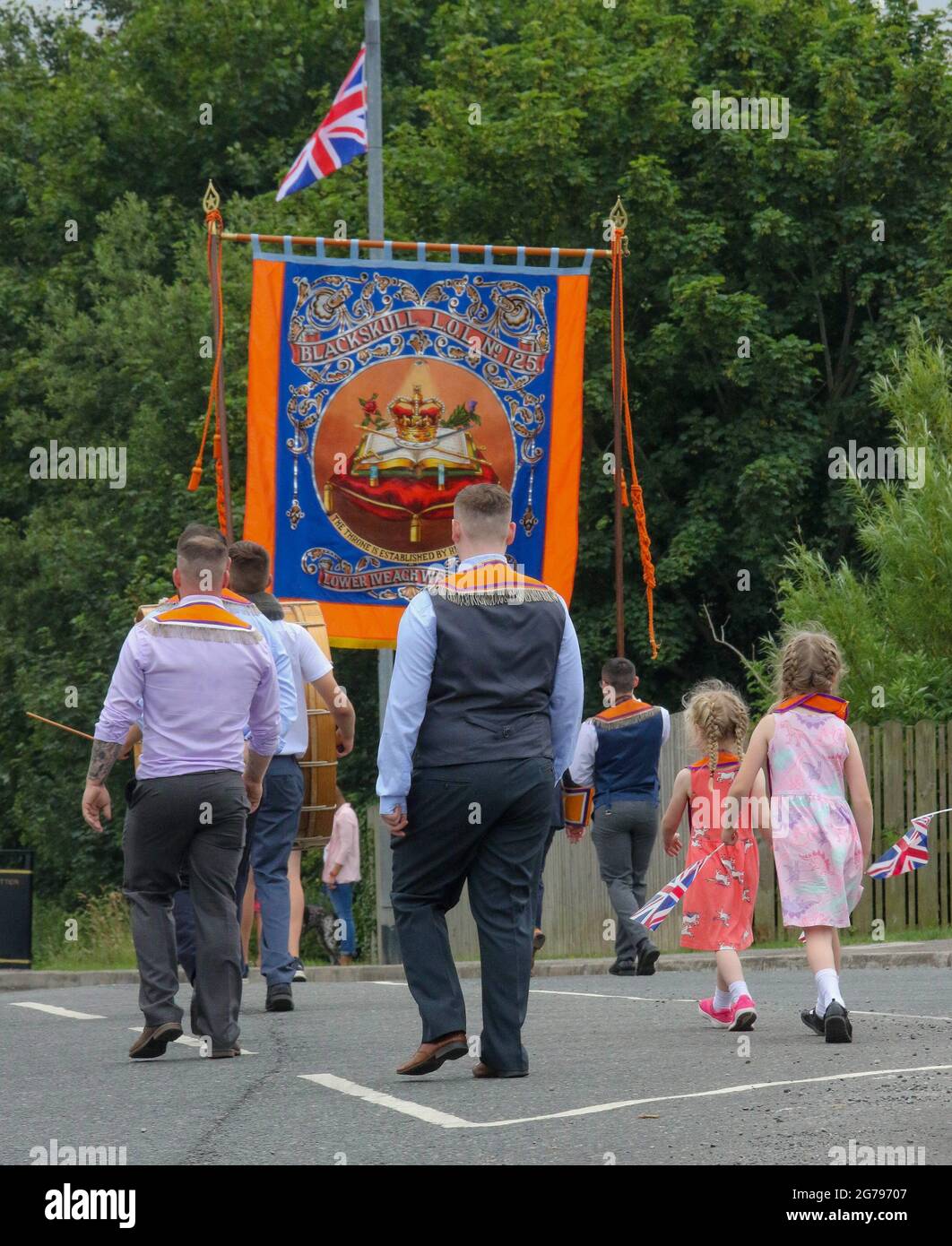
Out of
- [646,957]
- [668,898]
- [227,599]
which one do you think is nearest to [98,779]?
[227,599]

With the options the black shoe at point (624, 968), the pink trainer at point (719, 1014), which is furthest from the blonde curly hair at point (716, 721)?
the black shoe at point (624, 968)

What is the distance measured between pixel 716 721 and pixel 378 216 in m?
10.9

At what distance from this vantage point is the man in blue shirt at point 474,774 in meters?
7.17

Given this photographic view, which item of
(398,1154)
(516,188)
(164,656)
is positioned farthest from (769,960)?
(516,188)

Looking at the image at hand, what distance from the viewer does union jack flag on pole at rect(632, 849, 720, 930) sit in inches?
352

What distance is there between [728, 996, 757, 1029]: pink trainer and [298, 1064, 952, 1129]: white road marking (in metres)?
1.75

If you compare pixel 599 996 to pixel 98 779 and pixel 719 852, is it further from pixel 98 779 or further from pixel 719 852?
pixel 98 779

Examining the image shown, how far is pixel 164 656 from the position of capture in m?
8.14

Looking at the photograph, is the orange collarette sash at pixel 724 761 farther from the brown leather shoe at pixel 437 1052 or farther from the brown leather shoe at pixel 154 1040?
the brown leather shoe at pixel 437 1052

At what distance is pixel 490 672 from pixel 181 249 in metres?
29.5

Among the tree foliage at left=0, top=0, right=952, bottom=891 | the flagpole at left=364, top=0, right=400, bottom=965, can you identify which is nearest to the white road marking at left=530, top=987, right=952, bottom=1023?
the flagpole at left=364, top=0, right=400, bottom=965

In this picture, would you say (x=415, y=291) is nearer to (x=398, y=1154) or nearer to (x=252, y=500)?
(x=252, y=500)

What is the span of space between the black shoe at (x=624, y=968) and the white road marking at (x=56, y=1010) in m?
3.74
